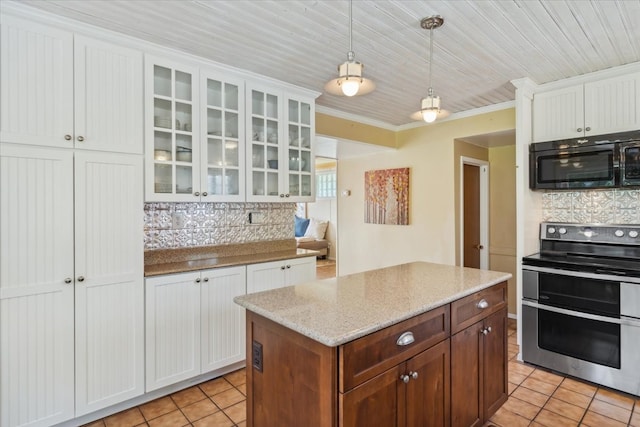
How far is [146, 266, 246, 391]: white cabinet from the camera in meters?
2.41

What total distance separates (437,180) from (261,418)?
354 centimetres

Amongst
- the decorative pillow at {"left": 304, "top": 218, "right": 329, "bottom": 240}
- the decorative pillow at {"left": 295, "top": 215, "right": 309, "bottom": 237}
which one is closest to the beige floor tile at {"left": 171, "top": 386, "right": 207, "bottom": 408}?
the decorative pillow at {"left": 304, "top": 218, "right": 329, "bottom": 240}

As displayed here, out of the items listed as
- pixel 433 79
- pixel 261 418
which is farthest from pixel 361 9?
pixel 261 418

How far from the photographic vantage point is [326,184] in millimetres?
8945

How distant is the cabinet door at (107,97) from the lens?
214 centimetres

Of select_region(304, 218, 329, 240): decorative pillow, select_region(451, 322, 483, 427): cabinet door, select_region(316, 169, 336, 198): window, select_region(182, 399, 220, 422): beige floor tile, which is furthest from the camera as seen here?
select_region(316, 169, 336, 198): window

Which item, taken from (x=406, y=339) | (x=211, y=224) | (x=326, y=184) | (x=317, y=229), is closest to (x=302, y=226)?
(x=317, y=229)

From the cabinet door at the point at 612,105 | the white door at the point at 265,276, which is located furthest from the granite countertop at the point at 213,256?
the cabinet door at the point at 612,105

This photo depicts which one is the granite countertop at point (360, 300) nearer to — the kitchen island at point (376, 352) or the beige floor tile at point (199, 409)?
the kitchen island at point (376, 352)

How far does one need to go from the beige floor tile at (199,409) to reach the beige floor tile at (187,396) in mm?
49

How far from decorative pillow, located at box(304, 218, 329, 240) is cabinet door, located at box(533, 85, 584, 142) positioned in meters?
5.85

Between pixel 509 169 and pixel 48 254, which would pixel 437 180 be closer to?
pixel 509 169

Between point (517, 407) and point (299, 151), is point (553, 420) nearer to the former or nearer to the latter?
point (517, 407)

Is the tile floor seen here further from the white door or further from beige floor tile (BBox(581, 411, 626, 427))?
the white door
